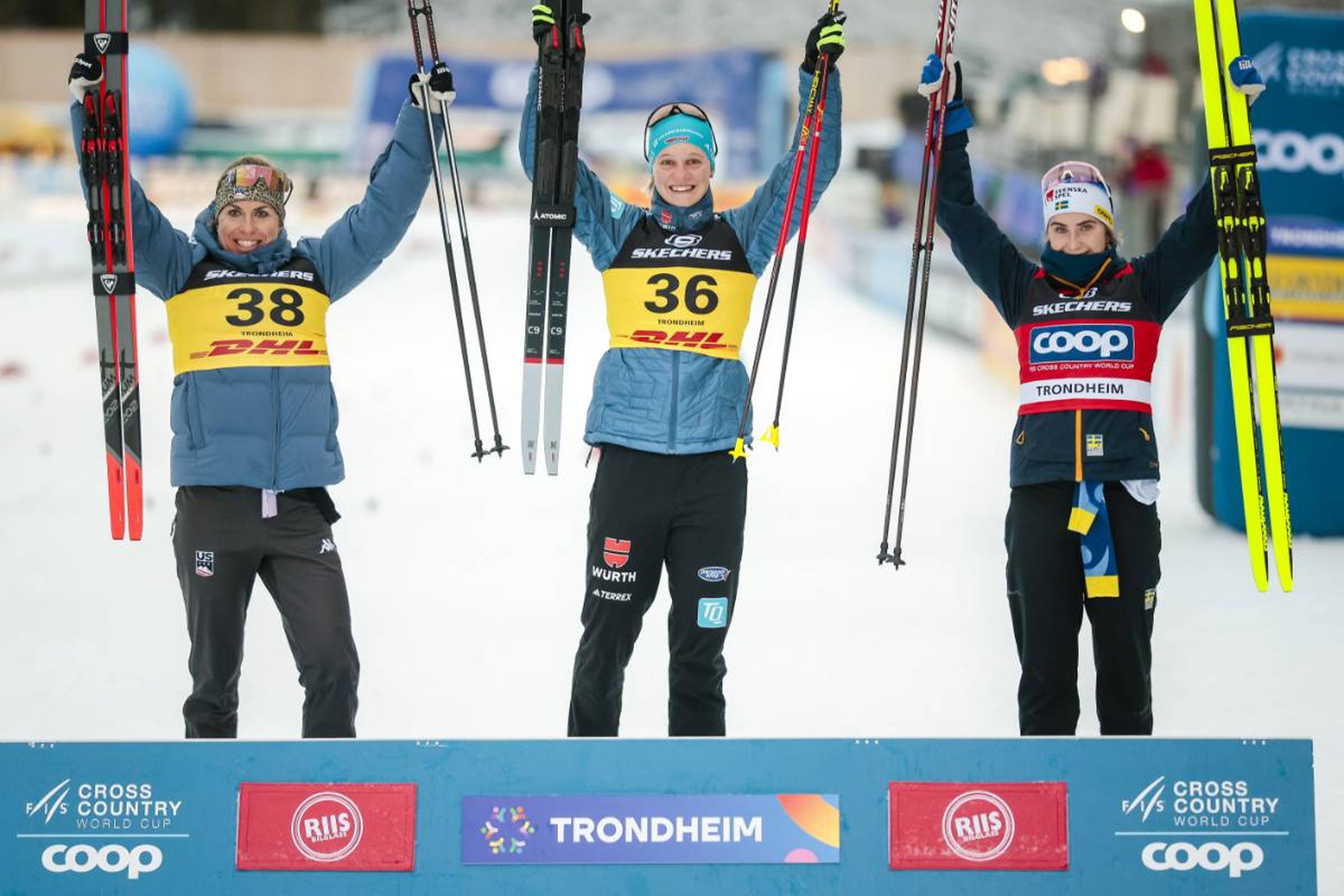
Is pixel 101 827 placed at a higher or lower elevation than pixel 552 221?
lower

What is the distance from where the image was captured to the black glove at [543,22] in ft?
10.9

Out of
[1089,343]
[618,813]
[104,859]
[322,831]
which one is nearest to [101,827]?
[104,859]

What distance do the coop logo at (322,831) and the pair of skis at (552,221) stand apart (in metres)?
0.87

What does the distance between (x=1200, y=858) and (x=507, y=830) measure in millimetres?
1169

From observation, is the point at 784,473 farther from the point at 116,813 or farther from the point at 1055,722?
the point at 116,813

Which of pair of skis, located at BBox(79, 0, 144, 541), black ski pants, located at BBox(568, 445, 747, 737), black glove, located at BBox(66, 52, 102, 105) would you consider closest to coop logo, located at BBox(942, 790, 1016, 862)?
black ski pants, located at BBox(568, 445, 747, 737)

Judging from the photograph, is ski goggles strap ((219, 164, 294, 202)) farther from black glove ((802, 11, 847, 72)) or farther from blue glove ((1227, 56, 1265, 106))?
blue glove ((1227, 56, 1265, 106))

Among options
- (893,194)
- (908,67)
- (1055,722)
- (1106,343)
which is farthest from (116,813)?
(908,67)

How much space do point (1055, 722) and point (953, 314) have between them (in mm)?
10733

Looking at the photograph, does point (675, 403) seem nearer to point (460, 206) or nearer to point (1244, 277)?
point (460, 206)

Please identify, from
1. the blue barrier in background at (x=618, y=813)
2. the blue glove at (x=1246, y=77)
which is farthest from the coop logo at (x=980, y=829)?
the blue glove at (x=1246, y=77)

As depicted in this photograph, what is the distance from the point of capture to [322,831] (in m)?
2.65

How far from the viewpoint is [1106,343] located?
317 centimetres

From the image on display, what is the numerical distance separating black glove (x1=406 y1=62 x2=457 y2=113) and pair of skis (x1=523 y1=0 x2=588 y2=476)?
197mm
